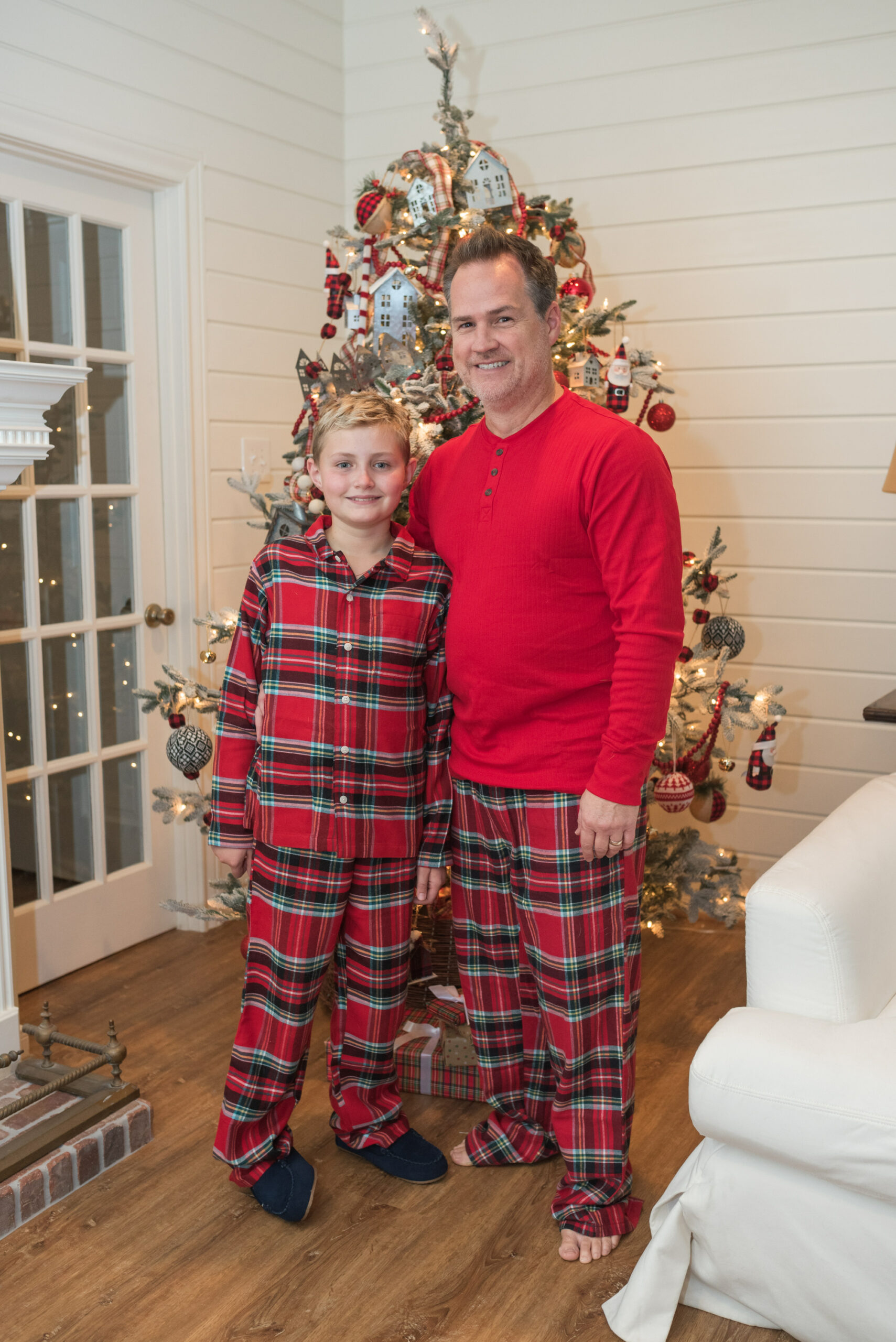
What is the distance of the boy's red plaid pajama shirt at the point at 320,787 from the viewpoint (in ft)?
5.97

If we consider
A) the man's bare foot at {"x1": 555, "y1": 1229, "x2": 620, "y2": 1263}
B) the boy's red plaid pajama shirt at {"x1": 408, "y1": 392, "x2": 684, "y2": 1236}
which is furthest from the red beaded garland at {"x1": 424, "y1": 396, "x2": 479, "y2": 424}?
the man's bare foot at {"x1": 555, "y1": 1229, "x2": 620, "y2": 1263}

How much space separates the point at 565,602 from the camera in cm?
175

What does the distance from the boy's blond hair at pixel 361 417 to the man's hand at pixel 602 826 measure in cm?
65

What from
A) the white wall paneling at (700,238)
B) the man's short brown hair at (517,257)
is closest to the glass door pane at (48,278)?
the white wall paneling at (700,238)

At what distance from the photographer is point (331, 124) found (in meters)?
3.55

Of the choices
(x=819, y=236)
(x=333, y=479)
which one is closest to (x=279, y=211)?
(x=819, y=236)

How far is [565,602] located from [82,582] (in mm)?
1580

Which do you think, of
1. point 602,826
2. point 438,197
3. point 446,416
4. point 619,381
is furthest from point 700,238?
point 602,826

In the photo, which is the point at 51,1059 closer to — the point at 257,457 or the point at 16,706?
the point at 16,706

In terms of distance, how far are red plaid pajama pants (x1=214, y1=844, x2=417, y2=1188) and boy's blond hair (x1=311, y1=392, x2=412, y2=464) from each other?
690 millimetres

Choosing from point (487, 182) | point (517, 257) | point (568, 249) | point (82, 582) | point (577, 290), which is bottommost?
point (82, 582)

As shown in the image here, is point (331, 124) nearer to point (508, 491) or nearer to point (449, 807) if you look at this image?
point (508, 491)

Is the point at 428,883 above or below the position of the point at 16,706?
below

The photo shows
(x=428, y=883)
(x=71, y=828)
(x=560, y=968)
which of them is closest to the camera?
(x=560, y=968)
